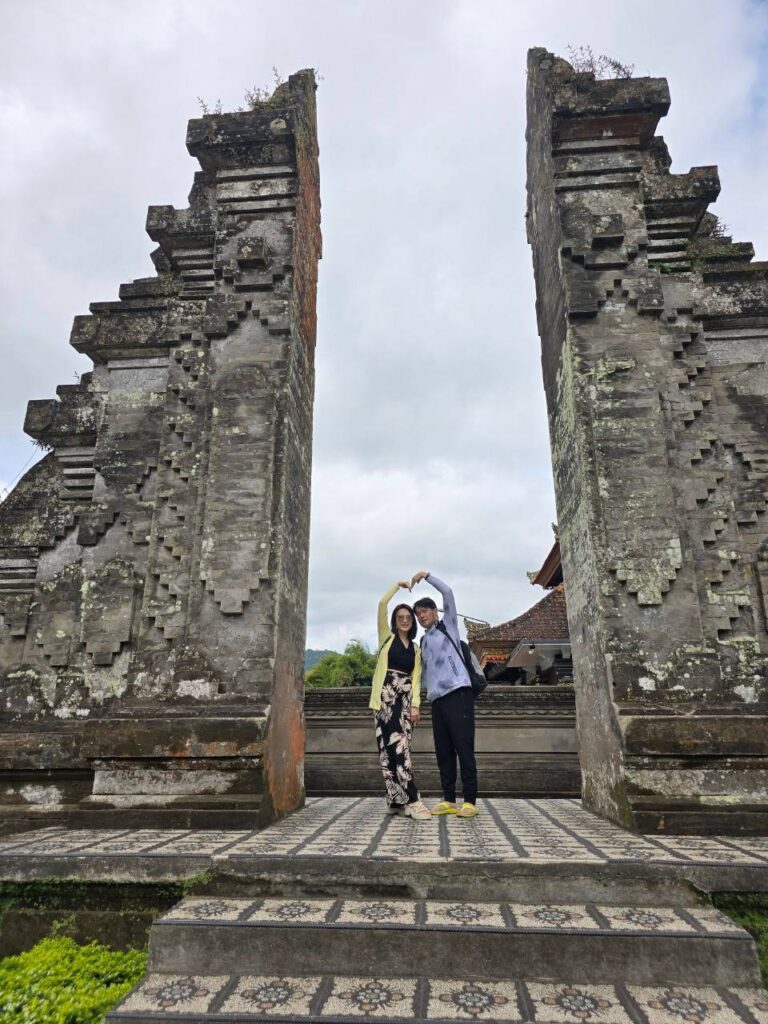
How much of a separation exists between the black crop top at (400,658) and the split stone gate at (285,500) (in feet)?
3.15

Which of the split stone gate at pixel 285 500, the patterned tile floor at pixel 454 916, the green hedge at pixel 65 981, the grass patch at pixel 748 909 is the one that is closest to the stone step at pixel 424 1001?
the patterned tile floor at pixel 454 916

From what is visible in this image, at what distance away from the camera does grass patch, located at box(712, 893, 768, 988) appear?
11.0 feet

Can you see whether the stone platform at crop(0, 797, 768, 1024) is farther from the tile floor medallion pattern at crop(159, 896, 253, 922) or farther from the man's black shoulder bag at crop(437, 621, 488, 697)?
the man's black shoulder bag at crop(437, 621, 488, 697)

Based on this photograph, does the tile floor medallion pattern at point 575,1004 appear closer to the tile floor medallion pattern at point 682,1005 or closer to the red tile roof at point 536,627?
the tile floor medallion pattern at point 682,1005

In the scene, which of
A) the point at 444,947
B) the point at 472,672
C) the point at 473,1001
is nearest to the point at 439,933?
the point at 444,947

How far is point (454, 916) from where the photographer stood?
10.5 feet

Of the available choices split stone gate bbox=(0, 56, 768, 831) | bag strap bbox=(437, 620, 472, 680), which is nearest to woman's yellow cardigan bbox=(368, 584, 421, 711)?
bag strap bbox=(437, 620, 472, 680)

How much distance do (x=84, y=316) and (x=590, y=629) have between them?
20.1 ft

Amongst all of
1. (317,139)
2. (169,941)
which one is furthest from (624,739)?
(317,139)

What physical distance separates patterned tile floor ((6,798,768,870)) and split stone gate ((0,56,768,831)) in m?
0.35

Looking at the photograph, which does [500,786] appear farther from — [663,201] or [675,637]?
[663,201]

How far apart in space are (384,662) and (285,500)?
172cm

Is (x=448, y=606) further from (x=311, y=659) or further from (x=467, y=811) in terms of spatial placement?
(x=311, y=659)

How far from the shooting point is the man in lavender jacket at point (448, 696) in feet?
18.5
